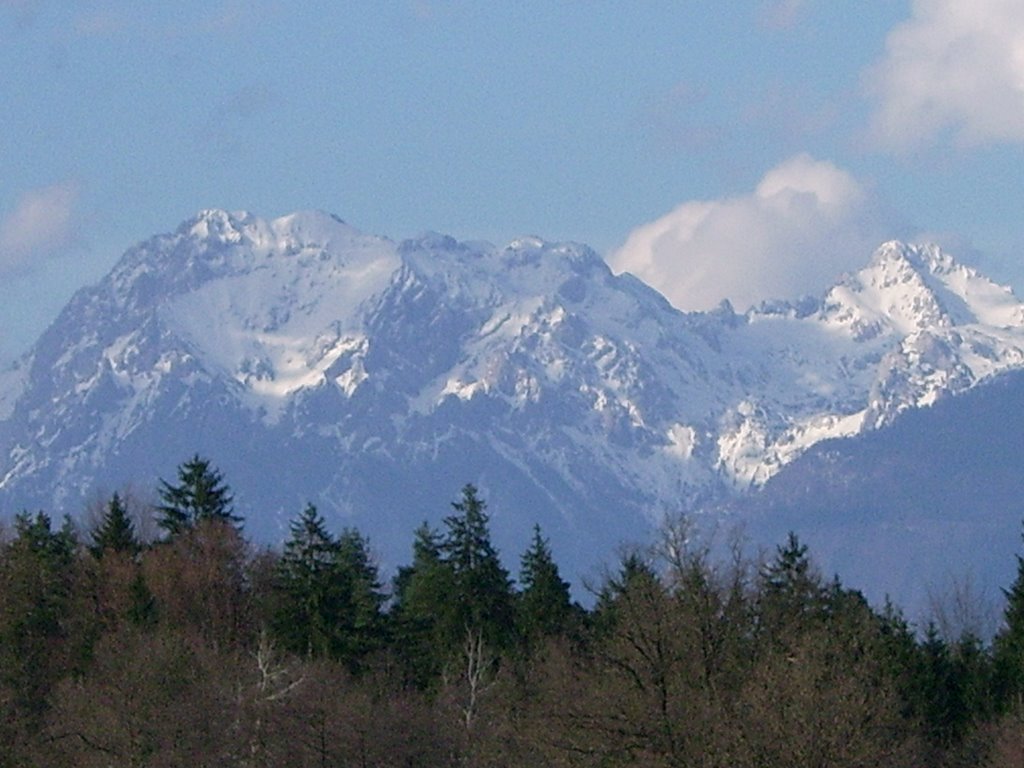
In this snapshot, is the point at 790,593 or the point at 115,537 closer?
the point at 790,593

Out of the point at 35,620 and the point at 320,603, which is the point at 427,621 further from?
the point at 35,620

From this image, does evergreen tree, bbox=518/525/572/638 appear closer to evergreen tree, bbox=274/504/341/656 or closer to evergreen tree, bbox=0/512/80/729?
evergreen tree, bbox=274/504/341/656

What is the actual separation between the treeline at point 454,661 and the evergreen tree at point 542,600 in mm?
99

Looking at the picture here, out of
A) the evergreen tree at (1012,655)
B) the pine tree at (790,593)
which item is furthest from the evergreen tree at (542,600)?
the evergreen tree at (1012,655)

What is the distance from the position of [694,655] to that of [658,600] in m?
1.61

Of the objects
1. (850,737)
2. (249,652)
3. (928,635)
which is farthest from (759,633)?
(249,652)

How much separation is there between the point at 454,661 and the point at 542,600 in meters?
5.79

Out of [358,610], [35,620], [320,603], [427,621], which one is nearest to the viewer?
[35,620]

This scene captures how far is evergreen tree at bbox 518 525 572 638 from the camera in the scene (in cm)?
8862

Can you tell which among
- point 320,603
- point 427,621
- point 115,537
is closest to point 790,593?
point 427,621

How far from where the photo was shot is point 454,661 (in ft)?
280

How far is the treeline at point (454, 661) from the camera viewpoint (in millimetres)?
53906

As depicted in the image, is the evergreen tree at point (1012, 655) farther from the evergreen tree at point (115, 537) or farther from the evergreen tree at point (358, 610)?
the evergreen tree at point (115, 537)

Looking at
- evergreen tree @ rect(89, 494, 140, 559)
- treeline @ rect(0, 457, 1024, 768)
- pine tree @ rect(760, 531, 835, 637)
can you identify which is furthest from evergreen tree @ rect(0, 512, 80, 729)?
pine tree @ rect(760, 531, 835, 637)
